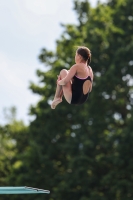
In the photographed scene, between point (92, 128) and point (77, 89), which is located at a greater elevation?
point (92, 128)

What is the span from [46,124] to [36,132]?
2.79 feet

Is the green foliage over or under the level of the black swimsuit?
A: over

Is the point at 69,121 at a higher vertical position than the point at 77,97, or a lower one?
higher

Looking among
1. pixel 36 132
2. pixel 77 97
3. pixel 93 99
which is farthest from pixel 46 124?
pixel 77 97

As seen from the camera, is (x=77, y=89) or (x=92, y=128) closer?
(x=77, y=89)

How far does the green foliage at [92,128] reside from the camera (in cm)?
2098

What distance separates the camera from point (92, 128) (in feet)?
71.3

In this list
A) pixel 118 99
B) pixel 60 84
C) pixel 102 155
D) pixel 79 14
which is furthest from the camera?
pixel 79 14

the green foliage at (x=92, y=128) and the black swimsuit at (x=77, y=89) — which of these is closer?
the black swimsuit at (x=77, y=89)

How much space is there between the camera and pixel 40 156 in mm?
→ 22688

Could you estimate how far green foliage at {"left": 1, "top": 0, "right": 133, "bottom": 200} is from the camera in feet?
68.8

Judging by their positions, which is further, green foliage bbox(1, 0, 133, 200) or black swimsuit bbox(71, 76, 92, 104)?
green foliage bbox(1, 0, 133, 200)

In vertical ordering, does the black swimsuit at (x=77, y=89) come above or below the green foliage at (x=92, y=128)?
below

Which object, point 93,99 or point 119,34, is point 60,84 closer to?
point 93,99
